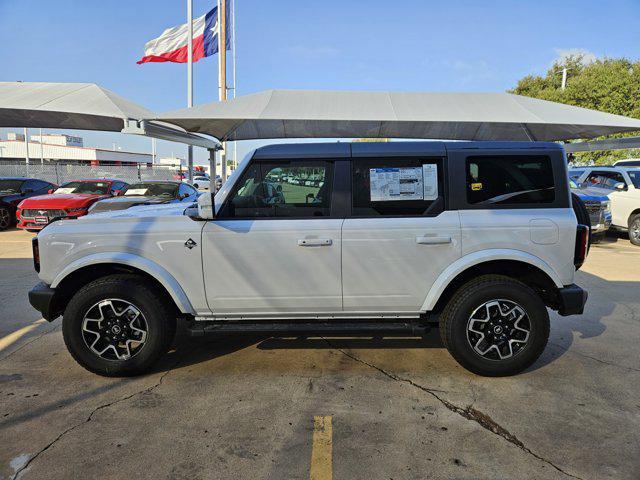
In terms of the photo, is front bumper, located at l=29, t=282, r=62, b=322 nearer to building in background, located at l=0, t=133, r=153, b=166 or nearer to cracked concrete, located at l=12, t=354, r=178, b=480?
cracked concrete, located at l=12, t=354, r=178, b=480

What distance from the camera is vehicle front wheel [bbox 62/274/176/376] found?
342 centimetres

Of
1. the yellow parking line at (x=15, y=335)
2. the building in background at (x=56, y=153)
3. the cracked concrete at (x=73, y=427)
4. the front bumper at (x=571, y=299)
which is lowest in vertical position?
the cracked concrete at (x=73, y=427)

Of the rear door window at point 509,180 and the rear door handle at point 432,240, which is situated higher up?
the rear door window at point 509,180

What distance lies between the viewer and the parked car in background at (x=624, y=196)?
1020 centimetres

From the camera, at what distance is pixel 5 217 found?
1196cm

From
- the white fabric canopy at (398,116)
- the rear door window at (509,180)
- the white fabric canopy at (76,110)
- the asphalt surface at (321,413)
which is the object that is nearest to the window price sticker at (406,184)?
the rear door window at (509,180)

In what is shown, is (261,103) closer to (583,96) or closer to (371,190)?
(371,190)

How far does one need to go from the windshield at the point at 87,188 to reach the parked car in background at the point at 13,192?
131 centimetres

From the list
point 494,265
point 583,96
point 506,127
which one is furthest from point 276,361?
point 583,96

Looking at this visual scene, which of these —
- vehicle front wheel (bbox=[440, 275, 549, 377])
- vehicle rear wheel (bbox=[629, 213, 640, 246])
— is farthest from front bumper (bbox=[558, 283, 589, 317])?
vehicle rear wheel (bbox=[629, 213, 640, 246])

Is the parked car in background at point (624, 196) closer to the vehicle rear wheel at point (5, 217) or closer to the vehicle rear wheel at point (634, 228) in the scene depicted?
the vehicle rear wheel at point (634, 228)

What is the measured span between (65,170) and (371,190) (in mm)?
27319

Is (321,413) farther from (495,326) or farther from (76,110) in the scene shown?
(76,110)

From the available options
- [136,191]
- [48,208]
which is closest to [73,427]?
[136,191]
